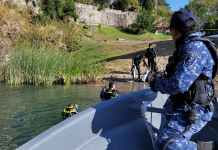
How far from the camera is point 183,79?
13.9 feet

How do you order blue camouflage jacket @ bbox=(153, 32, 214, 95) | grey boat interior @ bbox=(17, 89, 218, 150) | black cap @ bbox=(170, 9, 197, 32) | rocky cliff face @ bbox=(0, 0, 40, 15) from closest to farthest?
blue camouflage jacket @ bbox=(153, 32, 214, 95), black cap @ bbox=(170, 9, 197, 32), grey boat interior @ bbox=(17, 89, 218, 150), rocky cliff face @ bbox=(0, 0, 40, 15)

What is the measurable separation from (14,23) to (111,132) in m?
30.4

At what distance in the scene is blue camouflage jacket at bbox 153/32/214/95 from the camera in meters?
4.25

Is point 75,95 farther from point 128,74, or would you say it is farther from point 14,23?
point 14,23

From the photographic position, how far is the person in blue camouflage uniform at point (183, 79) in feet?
14.0

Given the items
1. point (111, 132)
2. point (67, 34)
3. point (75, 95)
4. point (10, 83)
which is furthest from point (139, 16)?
point (111, 132)

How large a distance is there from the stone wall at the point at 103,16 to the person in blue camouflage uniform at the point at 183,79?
143ft

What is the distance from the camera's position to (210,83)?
4371mm

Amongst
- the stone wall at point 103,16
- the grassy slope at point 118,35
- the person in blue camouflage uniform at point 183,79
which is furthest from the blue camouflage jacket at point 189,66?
the stone wall at point 103,16

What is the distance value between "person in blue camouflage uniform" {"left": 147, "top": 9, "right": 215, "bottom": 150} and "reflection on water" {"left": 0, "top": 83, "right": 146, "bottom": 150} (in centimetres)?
700

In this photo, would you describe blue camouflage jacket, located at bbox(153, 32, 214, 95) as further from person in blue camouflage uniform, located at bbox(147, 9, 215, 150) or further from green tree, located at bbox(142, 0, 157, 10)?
green tree, located at bbox(142, 0, 157, 10)

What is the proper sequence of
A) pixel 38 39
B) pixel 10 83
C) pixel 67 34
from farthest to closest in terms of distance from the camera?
pixel 67 34 < pixel 38 39 < pixel 10 83

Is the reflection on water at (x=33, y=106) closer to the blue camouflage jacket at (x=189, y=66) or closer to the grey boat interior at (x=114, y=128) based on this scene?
the grey boat interior at (x=114, y=128)

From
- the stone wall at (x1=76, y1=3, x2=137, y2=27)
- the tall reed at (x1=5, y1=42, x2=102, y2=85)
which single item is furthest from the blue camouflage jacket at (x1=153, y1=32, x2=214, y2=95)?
the stone wall at (x1=76, y1=3, x2=137, y2=27)
